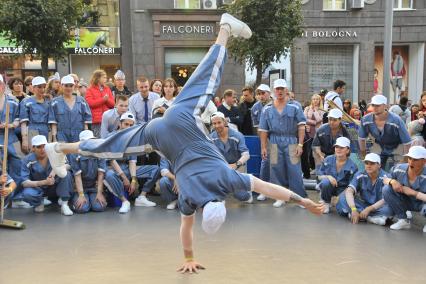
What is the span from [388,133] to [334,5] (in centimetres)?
1333

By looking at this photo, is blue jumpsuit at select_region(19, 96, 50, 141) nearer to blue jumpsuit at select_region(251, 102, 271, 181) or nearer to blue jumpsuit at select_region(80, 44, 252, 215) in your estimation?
blue jumpsuit at select_region(80, 44, 252, 215)

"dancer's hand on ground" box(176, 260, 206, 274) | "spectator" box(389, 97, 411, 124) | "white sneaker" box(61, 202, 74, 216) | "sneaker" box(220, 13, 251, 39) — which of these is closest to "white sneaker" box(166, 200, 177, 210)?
"white sneaker" box(61, 202, 74, 216)

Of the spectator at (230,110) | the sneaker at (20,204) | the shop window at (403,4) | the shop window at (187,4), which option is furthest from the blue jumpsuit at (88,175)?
the shop window at (403,4)

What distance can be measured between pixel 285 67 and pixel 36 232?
1374cm

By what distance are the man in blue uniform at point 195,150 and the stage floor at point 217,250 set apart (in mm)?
512

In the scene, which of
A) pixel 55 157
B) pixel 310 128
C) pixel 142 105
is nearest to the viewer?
pixel 55 157

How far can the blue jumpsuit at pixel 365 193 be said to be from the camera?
19.0ft

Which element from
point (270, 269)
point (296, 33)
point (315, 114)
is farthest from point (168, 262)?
point (296, 33)

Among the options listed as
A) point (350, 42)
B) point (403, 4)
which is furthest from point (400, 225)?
point (403, 4)

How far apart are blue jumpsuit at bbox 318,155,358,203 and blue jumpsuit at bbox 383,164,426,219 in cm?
74

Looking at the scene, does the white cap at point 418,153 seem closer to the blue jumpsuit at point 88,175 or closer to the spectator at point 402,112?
the blue jumpsuit at point 88,175

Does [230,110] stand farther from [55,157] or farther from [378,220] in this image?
[55,157]

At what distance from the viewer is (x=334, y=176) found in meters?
6.29

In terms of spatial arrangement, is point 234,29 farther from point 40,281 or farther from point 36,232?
point 36,232
